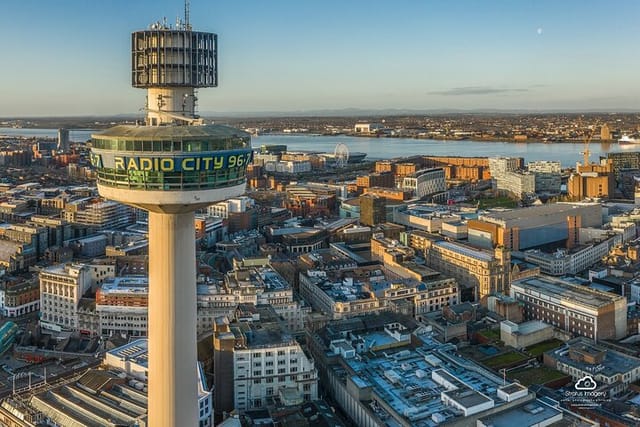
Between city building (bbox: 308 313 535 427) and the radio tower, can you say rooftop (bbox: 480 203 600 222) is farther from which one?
the radio tower

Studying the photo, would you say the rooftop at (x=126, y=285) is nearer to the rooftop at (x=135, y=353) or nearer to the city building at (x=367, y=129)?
the rooftop at (x=135, y=353)

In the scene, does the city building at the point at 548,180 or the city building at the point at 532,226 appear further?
the city building at the point at 548,180

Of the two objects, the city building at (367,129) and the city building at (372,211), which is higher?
the city building at (367,129)

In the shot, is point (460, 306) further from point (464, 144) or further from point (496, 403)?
point (464, 144)

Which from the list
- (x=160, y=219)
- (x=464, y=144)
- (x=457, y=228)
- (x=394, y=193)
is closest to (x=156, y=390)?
(x=160, y=219)

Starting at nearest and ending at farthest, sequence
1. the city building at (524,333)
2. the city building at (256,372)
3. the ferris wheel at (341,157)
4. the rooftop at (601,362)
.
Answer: the city building at (256,372)
the rooftop at (601,362)
the city building at (524,333)
the ferris wheel at (341,157)

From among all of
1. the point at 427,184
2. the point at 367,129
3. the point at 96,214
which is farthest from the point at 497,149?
the point at 96,214

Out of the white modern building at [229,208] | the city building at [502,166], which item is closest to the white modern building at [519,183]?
the city building at [502,166]

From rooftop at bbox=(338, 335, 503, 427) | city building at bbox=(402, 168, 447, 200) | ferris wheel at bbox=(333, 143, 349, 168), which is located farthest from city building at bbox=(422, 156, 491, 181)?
rooftop at bbox=(338, 335, 503, 427)
